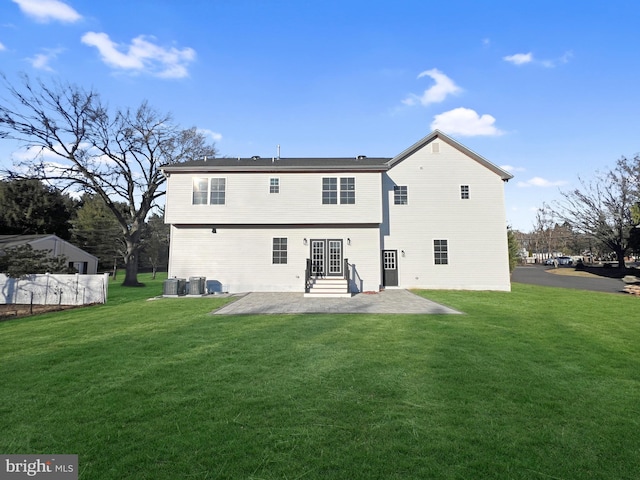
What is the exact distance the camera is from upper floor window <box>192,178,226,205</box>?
53.3 feet

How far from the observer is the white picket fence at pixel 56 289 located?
42.4 ft

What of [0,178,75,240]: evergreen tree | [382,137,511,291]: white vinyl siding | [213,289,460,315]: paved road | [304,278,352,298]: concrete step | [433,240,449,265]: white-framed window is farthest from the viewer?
[0,178,75,240]: evergreen tree

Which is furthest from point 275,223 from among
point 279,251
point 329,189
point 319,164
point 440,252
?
point 440,252

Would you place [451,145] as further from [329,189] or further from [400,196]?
[329,189]

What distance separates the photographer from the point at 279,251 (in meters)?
16.3

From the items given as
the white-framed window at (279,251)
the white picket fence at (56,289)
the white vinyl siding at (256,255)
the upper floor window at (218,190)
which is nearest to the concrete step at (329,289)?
the white vinyl siding at (256,255)

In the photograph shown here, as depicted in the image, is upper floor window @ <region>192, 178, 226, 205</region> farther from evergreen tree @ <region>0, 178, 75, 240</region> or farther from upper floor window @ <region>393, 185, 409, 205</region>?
evergreen tree @ <region>0, 178, 75, 240</region>

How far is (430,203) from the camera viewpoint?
17797 millimetres

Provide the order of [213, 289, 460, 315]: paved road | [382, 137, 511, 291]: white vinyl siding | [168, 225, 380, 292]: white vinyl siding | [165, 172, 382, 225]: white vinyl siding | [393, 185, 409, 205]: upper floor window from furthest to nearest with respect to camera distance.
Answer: [393, 185, 409, 205]: upper floor window → [382, 137, 511, 291]: white vinyl siding → [168, 225, 380, 292]: white vinyl siding → [165, 172, 382, 225]: white vinyl siding → [213, 289, 460, 315]: paved road

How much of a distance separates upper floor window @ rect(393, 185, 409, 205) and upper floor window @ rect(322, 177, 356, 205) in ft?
10.3

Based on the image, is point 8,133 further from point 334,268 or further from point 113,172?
point 334,268

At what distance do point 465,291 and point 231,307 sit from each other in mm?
12789

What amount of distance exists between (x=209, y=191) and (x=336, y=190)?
6979mm

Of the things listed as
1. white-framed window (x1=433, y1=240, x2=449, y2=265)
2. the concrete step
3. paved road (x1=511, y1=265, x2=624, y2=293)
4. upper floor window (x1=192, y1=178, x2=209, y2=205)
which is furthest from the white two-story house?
paved road (x1=511, y1=265, x2=624, y2=293)
